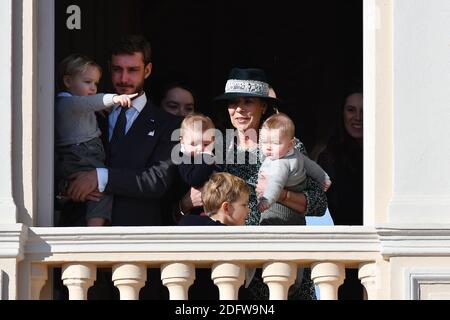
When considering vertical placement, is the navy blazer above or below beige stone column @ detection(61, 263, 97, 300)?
above

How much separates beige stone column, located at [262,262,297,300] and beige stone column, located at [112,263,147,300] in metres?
0.74

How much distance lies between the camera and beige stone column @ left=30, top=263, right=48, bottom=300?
15.4 meters

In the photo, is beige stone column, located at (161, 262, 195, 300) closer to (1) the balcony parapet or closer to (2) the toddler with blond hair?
(2) the toddler with blond hair

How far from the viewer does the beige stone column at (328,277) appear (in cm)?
1543

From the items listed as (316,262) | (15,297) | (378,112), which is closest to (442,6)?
(378,112)

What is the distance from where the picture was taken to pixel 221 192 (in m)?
15.7

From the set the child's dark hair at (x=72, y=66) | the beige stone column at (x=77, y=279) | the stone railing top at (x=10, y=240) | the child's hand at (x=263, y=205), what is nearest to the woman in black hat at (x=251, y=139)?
the child's hand at (x=263, y=205)

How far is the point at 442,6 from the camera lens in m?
15.5

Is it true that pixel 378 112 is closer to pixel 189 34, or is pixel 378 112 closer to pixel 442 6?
pixel 442 6

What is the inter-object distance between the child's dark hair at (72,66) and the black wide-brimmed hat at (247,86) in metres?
0.83

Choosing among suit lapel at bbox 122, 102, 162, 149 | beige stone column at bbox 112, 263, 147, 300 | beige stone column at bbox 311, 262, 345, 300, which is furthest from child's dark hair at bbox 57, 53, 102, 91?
beige stone column at bbox 311, 262, 345, 300

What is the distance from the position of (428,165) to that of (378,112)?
447 millimetres

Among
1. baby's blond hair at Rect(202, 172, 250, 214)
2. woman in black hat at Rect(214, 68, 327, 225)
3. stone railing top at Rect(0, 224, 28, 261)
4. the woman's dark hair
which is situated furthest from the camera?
the woman's dark hair

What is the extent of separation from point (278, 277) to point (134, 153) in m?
1.40
